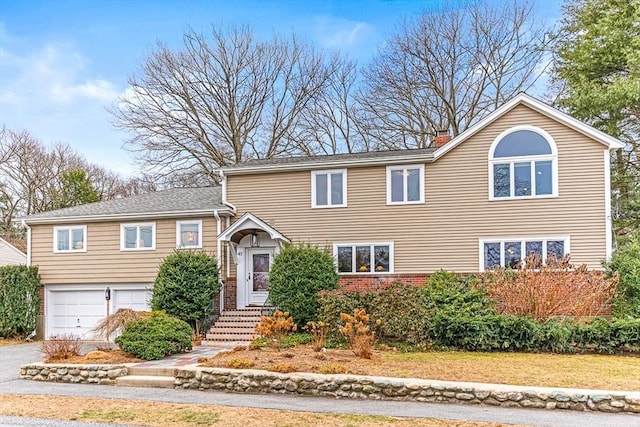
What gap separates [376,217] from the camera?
53.0 ft

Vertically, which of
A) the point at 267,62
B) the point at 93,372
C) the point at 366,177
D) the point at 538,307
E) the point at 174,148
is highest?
the point at 267,62

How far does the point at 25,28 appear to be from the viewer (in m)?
16.1

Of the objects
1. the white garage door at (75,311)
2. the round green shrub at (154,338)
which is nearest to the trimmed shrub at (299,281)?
the round green shrub at (154,338)

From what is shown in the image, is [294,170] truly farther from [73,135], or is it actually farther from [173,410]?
[73,135]

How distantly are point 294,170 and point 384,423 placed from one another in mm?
10924

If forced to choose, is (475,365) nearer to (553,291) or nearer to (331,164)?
(553,291)

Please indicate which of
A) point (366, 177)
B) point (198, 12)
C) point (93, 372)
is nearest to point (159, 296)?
point (93, 372)

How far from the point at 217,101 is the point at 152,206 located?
13058mm

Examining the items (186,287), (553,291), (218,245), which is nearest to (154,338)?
(186,287)

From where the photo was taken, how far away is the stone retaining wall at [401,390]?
294 inches

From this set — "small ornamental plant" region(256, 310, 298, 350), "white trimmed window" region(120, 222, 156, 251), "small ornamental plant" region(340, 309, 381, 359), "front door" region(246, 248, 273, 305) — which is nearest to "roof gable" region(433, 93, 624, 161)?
"small ornamental plant" region(340, 309, 381, 359)

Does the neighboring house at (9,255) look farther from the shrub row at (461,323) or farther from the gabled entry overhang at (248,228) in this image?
the shrub row at (461,323)

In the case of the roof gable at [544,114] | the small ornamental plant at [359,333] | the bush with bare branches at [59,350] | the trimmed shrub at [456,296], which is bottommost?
the bush with bare branches at [59,350]

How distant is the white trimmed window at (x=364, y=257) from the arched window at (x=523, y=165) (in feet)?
12.1
